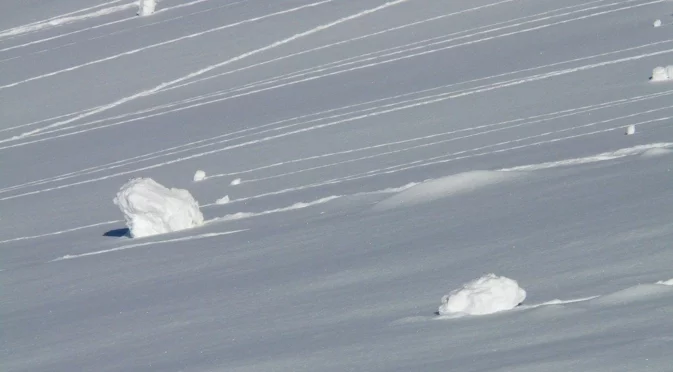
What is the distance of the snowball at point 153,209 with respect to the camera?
6832 millimetres

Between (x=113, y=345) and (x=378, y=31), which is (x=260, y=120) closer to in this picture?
(x=378, y=31)

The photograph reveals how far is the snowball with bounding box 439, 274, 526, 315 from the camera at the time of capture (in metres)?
3.72

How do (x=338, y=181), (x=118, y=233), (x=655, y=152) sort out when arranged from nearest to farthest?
1. (x=655, y=152)
2. (x=118, y=233)
3. (x=338, y=181)

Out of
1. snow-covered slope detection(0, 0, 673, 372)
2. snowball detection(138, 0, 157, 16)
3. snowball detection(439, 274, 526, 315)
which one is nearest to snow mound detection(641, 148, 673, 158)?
snow-covered slope detection(0, 0, 673, 372)

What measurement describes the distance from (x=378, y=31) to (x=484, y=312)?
9.14 m

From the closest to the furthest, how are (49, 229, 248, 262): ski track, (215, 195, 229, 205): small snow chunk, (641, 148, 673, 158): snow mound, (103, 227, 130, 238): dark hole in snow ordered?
(641, 148, 673, 158): snow mound
(49, 229, 248, 262): ski track
(103, 227, 130, 238): dark hole in snow
(215, 195, 229, 205): small snow chunk

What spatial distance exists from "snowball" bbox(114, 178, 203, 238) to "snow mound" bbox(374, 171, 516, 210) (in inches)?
50.7

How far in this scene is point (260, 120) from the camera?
33.9 feet

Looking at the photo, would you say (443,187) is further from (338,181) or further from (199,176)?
(199,176)

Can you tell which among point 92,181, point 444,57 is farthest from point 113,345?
point 444,57

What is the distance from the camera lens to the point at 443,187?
20.4ft

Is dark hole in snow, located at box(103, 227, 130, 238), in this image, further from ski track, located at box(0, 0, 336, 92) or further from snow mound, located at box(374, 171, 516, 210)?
ski track, located at box(0, 0, 336, 92)

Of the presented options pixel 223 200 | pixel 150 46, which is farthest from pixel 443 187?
pixel 150 46

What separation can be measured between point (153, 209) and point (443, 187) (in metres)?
1.79
